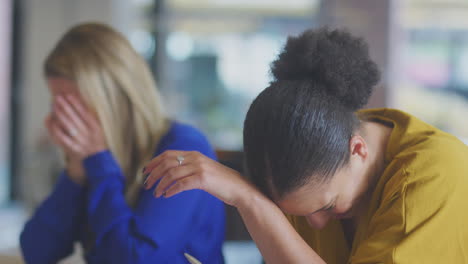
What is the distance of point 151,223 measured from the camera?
124cm

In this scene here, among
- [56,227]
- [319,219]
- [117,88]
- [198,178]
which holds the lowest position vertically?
[56,227]

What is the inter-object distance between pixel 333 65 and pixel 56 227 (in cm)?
98

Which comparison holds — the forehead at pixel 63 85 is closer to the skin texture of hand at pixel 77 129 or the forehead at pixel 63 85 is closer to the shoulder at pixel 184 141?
the skin texture of hand at pixel 77 129

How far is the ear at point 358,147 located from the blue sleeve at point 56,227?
0.90 m

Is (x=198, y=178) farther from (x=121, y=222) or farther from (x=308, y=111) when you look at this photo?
(x=121, y=222)

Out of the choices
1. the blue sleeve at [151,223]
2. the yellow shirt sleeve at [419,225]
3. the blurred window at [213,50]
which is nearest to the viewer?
the yellow shirt sleeve at [419,225]

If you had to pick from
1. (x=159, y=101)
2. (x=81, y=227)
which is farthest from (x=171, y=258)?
(x=159, y=101)

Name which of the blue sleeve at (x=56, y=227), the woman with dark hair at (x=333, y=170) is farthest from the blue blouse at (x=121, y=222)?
the woman with dark hair at (x=333, y=170)

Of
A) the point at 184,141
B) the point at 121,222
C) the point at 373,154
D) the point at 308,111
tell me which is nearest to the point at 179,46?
the point at 184,141

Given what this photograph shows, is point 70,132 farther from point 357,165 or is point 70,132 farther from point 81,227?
point 357,165

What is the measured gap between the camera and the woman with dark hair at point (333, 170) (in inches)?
33.4

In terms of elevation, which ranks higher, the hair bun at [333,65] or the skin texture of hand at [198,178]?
the hair bun at [333,65]

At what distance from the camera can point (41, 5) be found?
179 inches

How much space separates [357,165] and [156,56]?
168 inches
